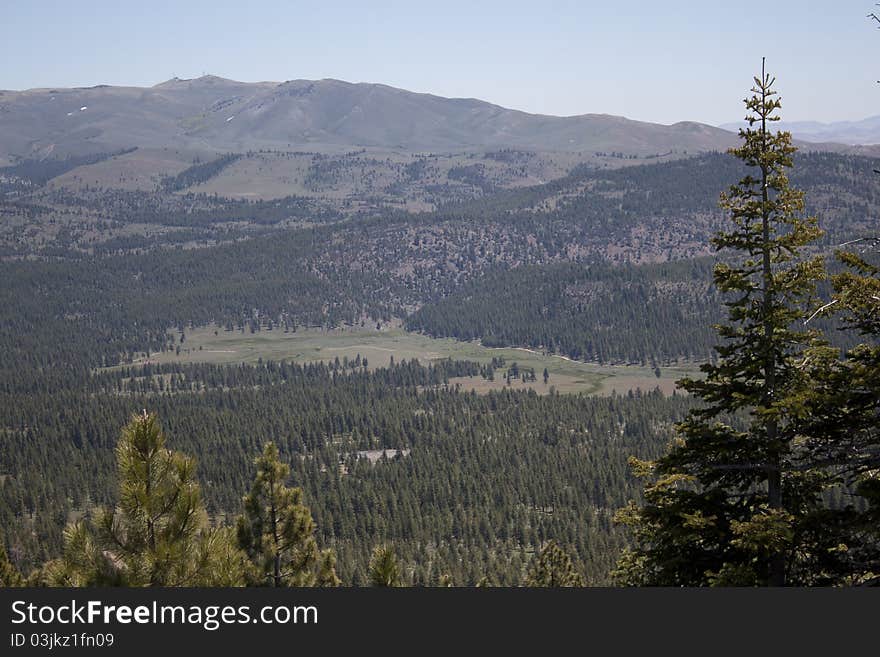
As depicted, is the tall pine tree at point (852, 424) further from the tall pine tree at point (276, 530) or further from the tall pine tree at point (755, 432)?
the tall pine tree at point (276, 530)

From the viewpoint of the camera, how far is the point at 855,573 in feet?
82.1

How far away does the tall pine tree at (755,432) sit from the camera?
82.8 feet

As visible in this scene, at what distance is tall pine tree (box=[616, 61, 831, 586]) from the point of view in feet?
82.8

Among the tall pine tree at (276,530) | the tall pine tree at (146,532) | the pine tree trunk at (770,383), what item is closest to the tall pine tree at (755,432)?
Result: the pine tree trunk at (770,383)

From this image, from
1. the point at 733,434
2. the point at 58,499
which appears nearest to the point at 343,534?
the point at 58,499

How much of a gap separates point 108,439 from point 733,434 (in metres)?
191

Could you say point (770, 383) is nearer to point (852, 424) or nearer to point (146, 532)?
point (852, 424)

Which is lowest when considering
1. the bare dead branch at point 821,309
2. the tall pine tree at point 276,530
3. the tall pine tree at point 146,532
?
the tall pine tree at point 276,530

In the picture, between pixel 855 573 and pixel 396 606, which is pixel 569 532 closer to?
pixel 855 573

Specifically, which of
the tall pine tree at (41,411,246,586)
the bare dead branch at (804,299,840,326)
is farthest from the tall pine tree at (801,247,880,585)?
the tall pine tree at (41,411,246,586)

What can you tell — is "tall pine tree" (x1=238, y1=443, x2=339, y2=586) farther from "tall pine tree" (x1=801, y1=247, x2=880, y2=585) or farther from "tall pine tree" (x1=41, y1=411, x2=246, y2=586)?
"tall pine tree" (x1=801, y1=247, x2=880, y2=585)

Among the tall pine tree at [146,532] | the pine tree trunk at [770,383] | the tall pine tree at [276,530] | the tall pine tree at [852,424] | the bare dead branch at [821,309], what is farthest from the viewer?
the tall pine tree at [276,530]

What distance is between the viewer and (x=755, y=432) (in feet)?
86.5

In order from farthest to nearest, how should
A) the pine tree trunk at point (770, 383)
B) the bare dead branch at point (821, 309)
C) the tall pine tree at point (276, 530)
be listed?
1. the tall pine tree at point (276, 530)
2. the pine tree trunk at point (770, 383)
3. the bare dead branch at point (821, 309)
